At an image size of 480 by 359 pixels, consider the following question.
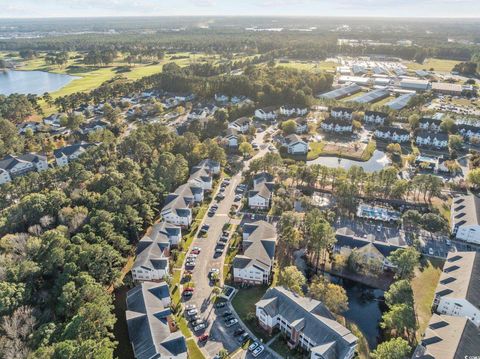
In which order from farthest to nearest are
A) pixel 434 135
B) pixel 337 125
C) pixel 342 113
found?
pixel 342 113 < pixel 337 125 < pixel 434 135

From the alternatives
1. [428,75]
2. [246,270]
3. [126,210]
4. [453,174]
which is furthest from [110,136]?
[428,75]

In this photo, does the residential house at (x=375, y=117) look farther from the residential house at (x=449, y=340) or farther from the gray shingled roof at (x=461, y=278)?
the residential house at (x=449, y=340)

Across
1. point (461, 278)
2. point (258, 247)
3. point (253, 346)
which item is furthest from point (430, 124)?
point (253, 346)

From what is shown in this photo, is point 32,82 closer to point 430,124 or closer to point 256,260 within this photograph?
point 256,260

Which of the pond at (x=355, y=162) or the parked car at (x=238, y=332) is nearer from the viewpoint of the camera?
the parked car at (x=238, y=332)

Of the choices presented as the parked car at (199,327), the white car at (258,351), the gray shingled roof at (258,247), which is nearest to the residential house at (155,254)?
the parked car at (199,327)
